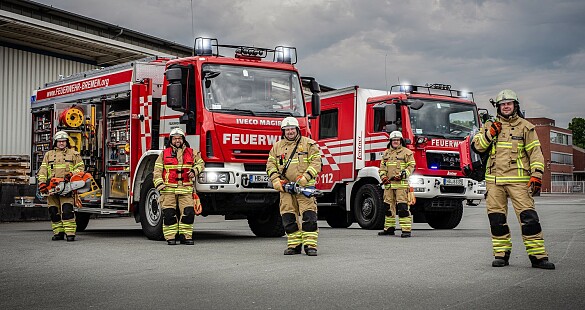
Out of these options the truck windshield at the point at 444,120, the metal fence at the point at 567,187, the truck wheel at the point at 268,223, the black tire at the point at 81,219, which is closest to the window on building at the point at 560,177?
the metal fence at the point at 567,187

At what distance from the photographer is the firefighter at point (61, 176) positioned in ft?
42.1

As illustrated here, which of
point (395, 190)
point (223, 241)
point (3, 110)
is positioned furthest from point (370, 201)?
point (3, 110)

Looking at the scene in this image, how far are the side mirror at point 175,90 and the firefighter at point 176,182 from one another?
1.26ft

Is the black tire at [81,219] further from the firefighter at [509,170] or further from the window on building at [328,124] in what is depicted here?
the firefighter at [509,170]

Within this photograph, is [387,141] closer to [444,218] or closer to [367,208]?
[367,208]

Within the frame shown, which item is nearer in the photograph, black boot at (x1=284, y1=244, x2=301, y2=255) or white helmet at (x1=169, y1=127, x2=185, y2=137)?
black boot at (x1=284, y1=244, x2=301, y2=255)

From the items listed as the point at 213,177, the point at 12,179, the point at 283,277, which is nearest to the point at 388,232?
the point at 213,177

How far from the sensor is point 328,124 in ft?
57.8

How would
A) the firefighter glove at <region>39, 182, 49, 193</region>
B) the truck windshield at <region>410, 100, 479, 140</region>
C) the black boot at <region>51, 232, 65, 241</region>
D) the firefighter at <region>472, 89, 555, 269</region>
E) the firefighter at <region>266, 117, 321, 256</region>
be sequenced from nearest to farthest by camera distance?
the firefighter at <region>472, 89, 555, 269</region>
the firefighter at <region>266, 117, 321, 256</region>
the firefighter glove at <region>39, 182, 49, 193</region>
the black boot at <region>51, 232, 65, 241</region>
the truck windshield at <region>410, 100, 479, 140</region>

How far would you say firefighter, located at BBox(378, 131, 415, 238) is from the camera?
13695 mm

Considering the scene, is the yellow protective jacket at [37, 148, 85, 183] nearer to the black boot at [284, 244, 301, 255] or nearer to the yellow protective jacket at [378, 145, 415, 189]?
the black boot at [284, 244, 301, 255]

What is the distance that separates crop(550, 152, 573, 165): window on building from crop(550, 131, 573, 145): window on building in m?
1.52

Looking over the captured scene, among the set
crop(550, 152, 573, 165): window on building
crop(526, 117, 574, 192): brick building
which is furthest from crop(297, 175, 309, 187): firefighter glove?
crop(550, 152, 573, 165): window on building

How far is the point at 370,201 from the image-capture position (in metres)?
16.4
